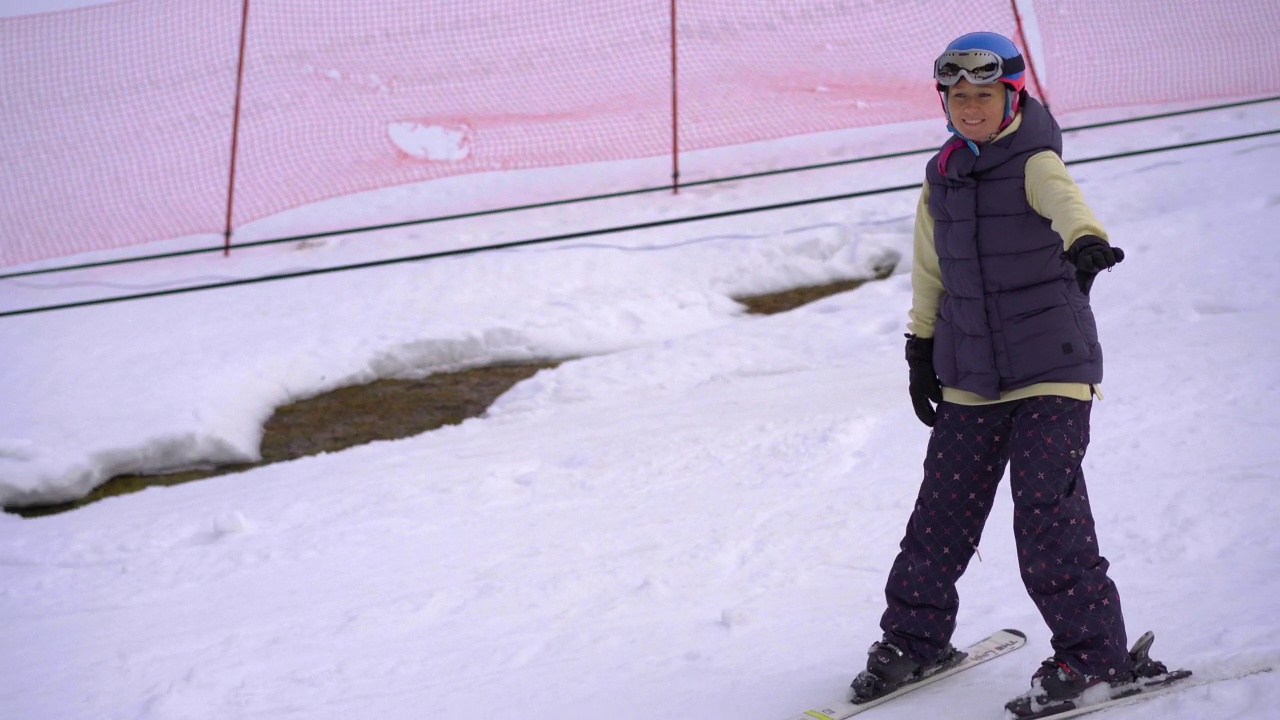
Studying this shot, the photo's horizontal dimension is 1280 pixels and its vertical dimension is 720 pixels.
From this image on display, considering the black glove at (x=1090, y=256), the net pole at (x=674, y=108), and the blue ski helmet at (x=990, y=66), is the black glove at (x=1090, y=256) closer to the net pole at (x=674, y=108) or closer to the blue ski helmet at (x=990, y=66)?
the blue ski helmet at (x=990, y=66)

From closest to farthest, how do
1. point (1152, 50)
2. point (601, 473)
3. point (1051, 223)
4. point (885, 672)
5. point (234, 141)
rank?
point (1051, 223)
point (885, 672)
point (601, 473)
point (234, 141)
point (1152, 50)

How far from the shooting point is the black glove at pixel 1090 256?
89.2 inches

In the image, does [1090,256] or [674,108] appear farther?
[674,108]

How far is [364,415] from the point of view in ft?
20.4

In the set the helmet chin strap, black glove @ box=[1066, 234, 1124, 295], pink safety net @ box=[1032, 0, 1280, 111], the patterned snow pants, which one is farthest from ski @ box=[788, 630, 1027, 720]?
pink safety net @ box=[1032, 0, 1280, 111]

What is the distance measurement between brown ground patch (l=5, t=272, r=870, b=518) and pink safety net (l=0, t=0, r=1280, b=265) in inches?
78.9

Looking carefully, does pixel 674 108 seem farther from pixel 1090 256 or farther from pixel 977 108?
pixel 1090 256

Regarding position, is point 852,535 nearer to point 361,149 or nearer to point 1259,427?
point 1259,427

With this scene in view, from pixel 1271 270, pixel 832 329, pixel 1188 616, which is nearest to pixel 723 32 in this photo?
pixel 832 329

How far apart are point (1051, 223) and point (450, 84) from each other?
6434 millimetres

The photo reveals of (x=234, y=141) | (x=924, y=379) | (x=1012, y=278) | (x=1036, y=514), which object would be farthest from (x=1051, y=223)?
(x=234, y=141)

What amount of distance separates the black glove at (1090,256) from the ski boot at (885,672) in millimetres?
1027

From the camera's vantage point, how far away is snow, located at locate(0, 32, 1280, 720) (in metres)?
3.38

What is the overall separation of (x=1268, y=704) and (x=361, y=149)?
6814mm
